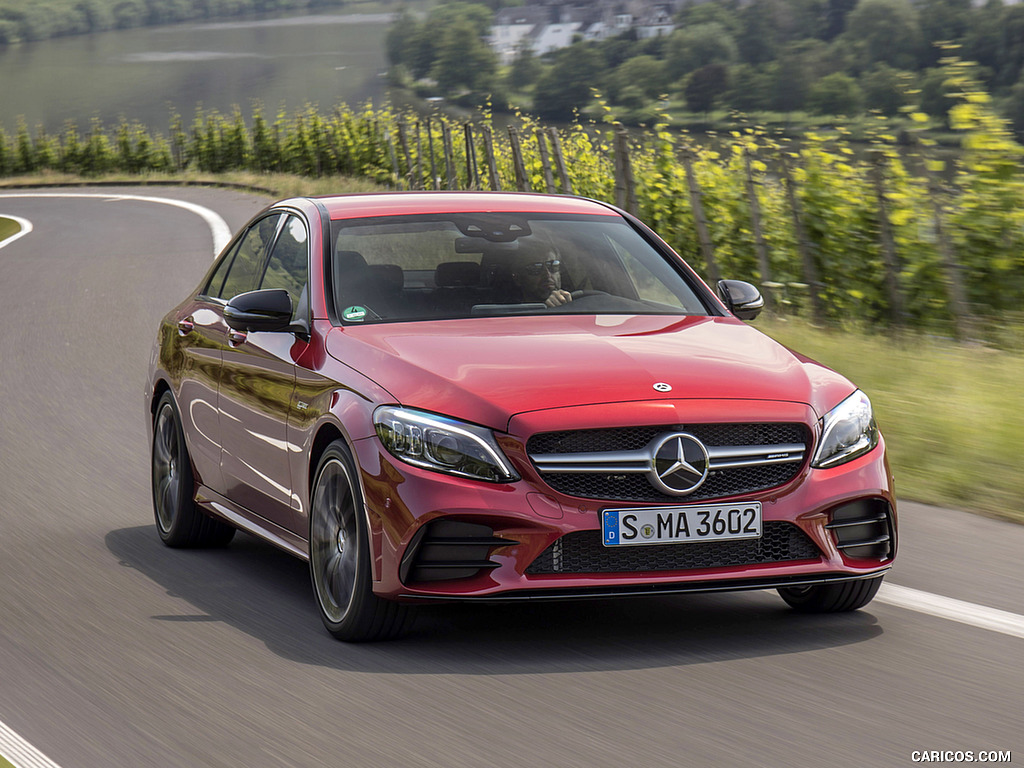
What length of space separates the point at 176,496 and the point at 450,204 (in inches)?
74.3

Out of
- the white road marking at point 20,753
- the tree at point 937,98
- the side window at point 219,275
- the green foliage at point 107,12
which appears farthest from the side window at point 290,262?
the green foliage at point 107,12

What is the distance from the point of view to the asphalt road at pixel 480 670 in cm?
421

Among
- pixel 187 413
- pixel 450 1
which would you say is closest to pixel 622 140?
pixel 187 413

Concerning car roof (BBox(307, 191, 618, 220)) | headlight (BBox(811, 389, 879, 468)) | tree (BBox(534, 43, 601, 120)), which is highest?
car roof (BBox(307, 191, 618, 220))

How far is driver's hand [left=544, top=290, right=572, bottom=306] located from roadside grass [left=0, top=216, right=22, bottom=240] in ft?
90.4

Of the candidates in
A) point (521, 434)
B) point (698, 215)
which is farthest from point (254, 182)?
point (521, 434)

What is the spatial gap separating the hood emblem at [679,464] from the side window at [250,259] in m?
2.64

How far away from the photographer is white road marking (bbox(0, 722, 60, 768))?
165 inches

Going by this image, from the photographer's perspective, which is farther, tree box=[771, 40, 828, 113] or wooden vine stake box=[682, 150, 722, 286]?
tree box=[771, 40, 828, 113]

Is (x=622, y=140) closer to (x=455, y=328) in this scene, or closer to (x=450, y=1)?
(x=455, y=328)

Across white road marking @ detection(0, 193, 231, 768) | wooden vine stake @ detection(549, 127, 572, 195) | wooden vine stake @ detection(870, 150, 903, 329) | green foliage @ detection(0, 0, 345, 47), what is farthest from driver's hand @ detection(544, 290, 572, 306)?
green foliage @ detection(0, 0, 345, 47)

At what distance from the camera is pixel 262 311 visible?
6.01 metres

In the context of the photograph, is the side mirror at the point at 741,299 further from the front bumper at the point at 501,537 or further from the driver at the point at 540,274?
the front bumper at the point at 501,537

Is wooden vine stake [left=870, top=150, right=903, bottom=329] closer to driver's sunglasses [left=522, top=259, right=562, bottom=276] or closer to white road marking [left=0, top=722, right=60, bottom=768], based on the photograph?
driver's sunglasses [left=522, top=259, right=562, bottom=276]
